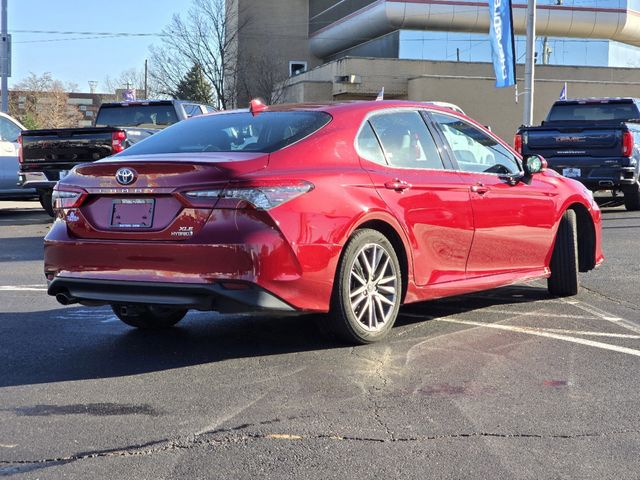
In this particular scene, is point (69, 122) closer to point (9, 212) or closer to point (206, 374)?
point (9, 212)

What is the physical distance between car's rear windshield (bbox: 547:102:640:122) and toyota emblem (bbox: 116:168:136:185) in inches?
529

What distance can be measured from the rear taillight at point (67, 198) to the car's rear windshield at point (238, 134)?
1.73ft

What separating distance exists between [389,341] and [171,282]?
5.49ft

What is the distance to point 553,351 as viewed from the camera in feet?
16.8

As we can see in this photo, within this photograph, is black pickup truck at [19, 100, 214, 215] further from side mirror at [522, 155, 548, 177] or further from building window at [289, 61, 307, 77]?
building window at [289, 61, 307, 77]

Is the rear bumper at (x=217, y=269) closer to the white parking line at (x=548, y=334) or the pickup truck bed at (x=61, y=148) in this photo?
the white parking line at (x=548, y=334)

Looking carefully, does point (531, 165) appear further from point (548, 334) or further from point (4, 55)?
point (4, 55)

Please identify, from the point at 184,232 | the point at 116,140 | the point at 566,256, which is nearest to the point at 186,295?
the point at 184,232

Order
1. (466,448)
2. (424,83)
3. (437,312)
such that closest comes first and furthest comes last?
1. (466,448)
2. (437,312)
3. (424,83)

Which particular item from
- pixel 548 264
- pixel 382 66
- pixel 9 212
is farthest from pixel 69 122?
pixel 548 264

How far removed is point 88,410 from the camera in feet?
13.0

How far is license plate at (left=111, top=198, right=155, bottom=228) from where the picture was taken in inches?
183

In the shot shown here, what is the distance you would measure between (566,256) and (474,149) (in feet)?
4.65

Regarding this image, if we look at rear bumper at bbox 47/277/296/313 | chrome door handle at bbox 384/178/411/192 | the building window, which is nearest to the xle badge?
rear bumper at bbox 47/277/296/313
